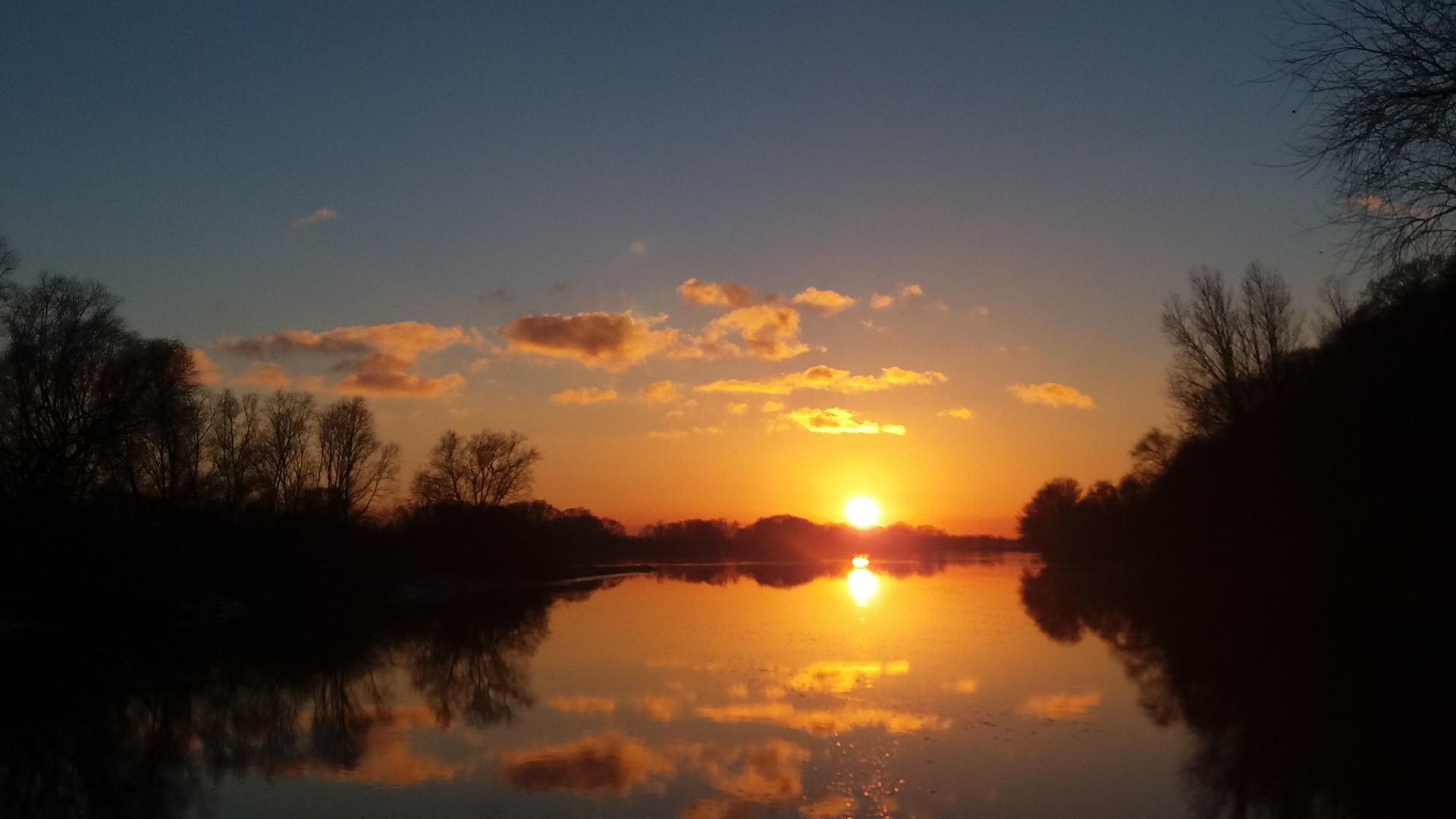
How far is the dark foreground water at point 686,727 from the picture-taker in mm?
9320

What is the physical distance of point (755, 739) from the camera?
40.1 feet

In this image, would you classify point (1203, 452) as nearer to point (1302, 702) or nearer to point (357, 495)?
point (1302, 702)

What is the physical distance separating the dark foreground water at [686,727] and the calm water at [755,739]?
0.06m

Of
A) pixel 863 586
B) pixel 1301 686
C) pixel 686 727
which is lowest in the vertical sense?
pixel 863 586

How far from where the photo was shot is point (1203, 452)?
3862 centimetres

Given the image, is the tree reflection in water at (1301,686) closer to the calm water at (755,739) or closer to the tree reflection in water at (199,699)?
the calm water at (755,739)

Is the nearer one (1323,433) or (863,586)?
(1323,433)

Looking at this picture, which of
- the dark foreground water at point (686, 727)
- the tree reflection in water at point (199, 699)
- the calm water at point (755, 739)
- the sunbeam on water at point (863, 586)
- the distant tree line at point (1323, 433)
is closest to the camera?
the calm water at point (755, 739)

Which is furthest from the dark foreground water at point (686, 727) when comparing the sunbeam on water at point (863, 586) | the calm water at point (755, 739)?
the sunbeam on water at point (863, 586)

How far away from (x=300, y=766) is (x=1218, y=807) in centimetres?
915

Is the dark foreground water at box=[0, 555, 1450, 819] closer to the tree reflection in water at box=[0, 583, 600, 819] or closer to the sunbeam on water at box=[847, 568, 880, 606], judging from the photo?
the tree reflection in water at box=[0, 583, 600, 819]

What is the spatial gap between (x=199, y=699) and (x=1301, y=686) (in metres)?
17.1

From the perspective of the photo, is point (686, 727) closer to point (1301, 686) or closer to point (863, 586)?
point (1301, 686)

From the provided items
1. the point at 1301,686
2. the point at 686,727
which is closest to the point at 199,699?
the point at 686,727
